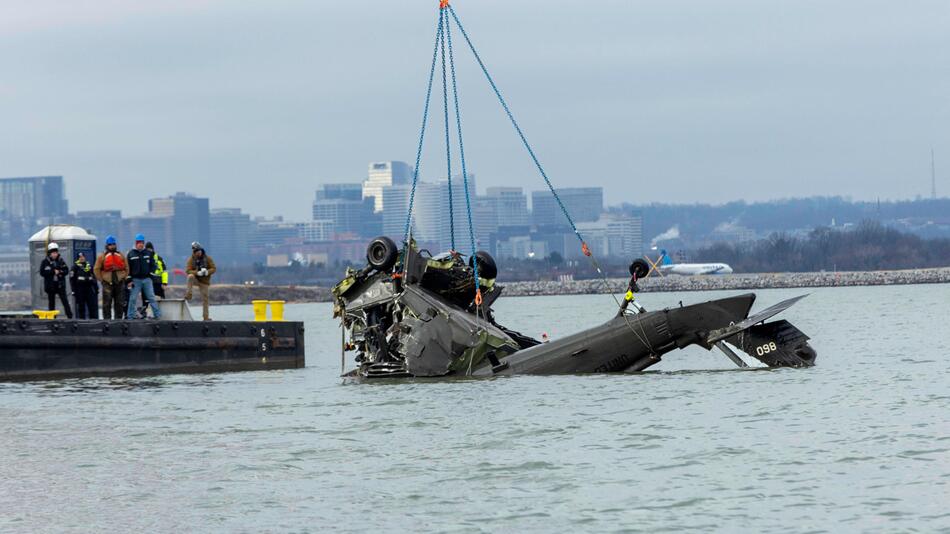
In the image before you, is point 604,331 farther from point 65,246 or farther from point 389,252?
point 65,246

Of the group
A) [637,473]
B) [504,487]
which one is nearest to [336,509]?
[504,487]

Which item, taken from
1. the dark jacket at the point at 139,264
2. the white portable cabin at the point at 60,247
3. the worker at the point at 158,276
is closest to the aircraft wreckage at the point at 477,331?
the dark jacket at the point at 139,264

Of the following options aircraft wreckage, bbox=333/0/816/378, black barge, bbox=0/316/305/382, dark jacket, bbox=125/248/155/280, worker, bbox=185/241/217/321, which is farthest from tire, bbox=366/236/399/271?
worker, bbox=185/241/217/321

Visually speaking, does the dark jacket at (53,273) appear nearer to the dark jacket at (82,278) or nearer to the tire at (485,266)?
the dark jacket at (82,278)

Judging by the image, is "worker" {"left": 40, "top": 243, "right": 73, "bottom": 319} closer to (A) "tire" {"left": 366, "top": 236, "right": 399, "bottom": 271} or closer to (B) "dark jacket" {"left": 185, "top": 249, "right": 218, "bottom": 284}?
(B) "dark jacket" {"left": 185, "top": 249, "right": 218, "bottom": 284}

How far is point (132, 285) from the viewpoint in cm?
3597

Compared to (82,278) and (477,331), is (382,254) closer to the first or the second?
(477,331)

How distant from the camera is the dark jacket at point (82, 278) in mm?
35906

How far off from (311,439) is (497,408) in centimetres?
378

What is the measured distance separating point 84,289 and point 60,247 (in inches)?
53.8

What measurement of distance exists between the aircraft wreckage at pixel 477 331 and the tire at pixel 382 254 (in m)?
0.02

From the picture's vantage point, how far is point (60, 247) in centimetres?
3681

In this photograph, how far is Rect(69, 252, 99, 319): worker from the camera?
35938mm

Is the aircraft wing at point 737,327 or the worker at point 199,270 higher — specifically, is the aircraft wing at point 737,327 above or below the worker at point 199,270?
below
